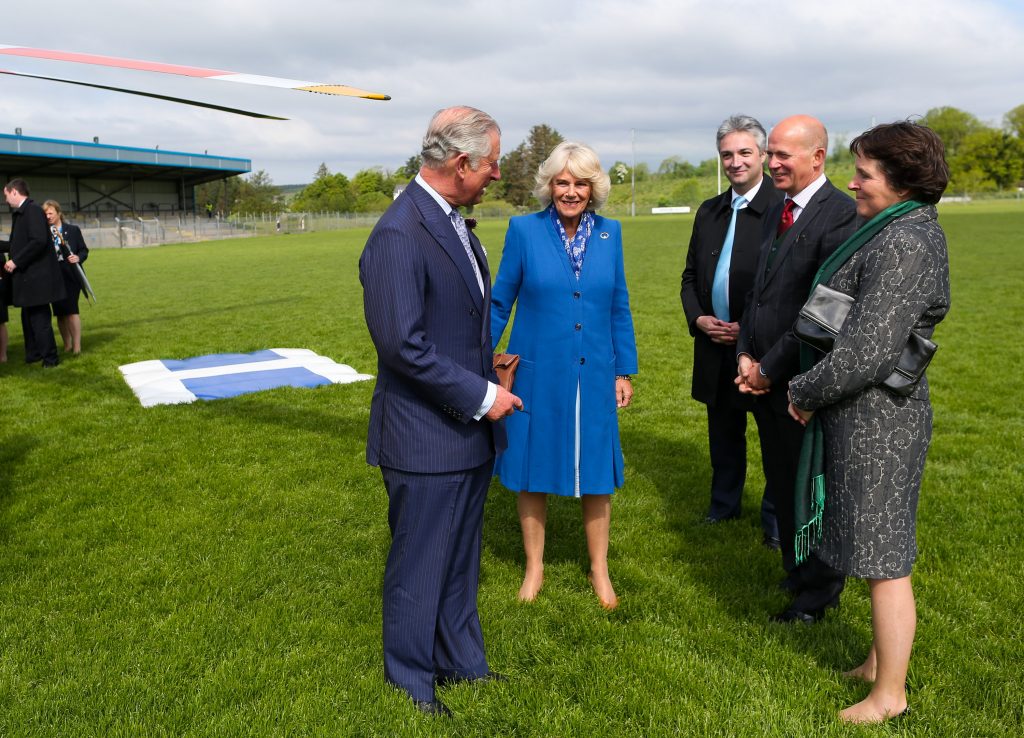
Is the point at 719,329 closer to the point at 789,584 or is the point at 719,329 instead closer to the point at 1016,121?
the point at 789,584

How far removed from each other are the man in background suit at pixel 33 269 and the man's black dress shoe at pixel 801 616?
27.2 ft

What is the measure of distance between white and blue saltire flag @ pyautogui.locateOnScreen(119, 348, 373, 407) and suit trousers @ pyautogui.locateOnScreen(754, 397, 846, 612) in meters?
5.44

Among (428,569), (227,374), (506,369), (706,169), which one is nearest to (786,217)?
(506,369)

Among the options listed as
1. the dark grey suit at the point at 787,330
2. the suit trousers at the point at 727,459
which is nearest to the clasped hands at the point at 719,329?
the suit trousers at the point at 727,459

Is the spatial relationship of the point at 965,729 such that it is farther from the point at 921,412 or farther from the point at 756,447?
the point at 756,447

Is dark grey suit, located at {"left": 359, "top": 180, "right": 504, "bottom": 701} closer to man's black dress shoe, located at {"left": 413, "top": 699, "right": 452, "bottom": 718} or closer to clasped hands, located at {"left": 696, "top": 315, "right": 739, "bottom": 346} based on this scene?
man's black dress shoe, located at {"left": 413, "top": 699, "right": 452, "bottom": 718}

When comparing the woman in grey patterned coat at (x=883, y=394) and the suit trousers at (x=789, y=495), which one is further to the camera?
the suit trousers at (x=789, y=495)

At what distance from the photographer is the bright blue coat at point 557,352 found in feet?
11.5

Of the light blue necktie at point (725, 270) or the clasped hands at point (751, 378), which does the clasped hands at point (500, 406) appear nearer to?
the clasped hands at point (751, 378)

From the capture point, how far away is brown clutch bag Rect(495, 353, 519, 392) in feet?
9.43

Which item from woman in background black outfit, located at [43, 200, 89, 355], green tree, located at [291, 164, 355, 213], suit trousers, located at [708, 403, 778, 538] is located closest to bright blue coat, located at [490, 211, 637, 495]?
suit trousers, located at [708, 403, 778, 538]

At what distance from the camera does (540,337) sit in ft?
11.6

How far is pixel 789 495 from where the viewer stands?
3422mm

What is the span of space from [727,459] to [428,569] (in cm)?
246
